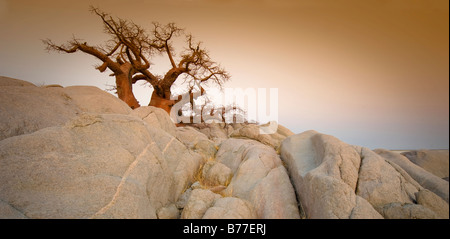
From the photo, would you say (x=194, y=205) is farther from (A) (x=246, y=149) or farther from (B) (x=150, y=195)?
(A) (x=246, y=149)

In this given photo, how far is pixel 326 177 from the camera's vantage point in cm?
376

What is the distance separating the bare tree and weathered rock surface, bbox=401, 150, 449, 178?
1203cm

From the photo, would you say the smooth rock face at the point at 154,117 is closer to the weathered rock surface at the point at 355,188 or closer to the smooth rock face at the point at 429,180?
the weathered rock surface at the point at 355,188

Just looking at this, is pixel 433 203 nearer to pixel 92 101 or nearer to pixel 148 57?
pixel 92 101

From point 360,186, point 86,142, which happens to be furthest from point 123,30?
point 360,186

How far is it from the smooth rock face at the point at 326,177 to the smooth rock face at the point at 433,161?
Answer: 6.28m

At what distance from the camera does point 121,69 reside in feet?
45.5

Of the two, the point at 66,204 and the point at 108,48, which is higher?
the point at 108,48

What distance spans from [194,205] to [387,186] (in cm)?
393

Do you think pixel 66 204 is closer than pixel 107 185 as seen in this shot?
Yes

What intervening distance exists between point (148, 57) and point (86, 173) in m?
13.8

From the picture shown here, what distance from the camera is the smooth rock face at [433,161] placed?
8.01 meters

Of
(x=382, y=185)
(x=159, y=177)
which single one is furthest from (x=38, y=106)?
(x=382, y=185)

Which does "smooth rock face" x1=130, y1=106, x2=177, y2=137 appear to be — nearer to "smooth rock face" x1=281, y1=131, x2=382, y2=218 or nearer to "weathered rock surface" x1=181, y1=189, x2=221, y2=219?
"weathered rock surface" x1=181, y1=189, x2=221, y2=219
